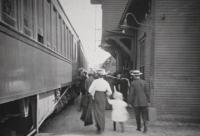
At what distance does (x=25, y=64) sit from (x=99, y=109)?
8.59 feet

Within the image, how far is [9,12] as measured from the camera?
3756mm

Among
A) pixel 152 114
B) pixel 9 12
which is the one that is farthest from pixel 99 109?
pixel 9 12

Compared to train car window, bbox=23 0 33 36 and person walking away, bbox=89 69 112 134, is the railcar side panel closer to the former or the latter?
train car window, bbox=23 0 33 36

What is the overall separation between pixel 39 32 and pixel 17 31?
5.64 ft

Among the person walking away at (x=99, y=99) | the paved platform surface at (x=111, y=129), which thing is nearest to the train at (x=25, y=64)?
the paved platform surface at (x=111, y=129)

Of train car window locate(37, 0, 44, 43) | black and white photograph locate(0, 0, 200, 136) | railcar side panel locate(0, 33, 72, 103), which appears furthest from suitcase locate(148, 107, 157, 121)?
train car window locate(37, 0, 44, 43)

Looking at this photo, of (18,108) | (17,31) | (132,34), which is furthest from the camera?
(132,34)

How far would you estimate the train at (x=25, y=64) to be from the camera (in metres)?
3.51

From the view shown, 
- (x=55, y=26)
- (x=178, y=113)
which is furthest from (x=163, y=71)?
(x=55, y=26)

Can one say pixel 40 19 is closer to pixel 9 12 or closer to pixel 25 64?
pixel 25 64

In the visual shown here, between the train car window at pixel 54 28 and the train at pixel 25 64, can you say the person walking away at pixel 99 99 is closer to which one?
the train at pixel 25 64

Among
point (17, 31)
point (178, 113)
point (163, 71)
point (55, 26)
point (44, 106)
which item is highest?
point (55, 26)

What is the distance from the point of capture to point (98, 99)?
6.37m

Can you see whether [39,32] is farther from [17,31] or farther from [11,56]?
[11,56]
